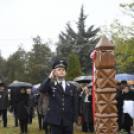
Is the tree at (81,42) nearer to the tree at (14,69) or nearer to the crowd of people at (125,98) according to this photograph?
the tree at (14,69)

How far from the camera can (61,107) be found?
5.63m

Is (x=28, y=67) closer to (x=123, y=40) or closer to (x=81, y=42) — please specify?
(x=81, y=42)

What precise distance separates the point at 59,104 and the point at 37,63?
144 ft

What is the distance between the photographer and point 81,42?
39250mm

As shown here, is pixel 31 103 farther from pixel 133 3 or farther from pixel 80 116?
pixel 133 3

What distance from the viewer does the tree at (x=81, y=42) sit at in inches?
1467

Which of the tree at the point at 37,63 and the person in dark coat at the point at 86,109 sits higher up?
the tree at the point at 37,63

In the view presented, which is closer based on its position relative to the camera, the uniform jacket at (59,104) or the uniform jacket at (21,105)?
the uniform jacket at (59,104)

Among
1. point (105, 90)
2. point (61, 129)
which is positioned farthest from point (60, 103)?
point (105, 90)

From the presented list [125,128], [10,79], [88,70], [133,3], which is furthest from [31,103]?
[10,79]

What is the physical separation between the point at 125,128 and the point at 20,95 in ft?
13.9

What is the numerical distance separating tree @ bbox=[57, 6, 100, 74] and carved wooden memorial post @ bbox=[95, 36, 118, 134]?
2995 centimetres

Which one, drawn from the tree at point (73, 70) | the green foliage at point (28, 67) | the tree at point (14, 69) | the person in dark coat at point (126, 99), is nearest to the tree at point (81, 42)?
the green foliage at point (28, 67)

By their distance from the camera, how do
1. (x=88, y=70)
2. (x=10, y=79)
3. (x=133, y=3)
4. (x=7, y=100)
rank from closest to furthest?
1. (x=7, y=100)
2. (x=133, y=3)
3. (x=88, y=70)
4. (x=10, y=79)
